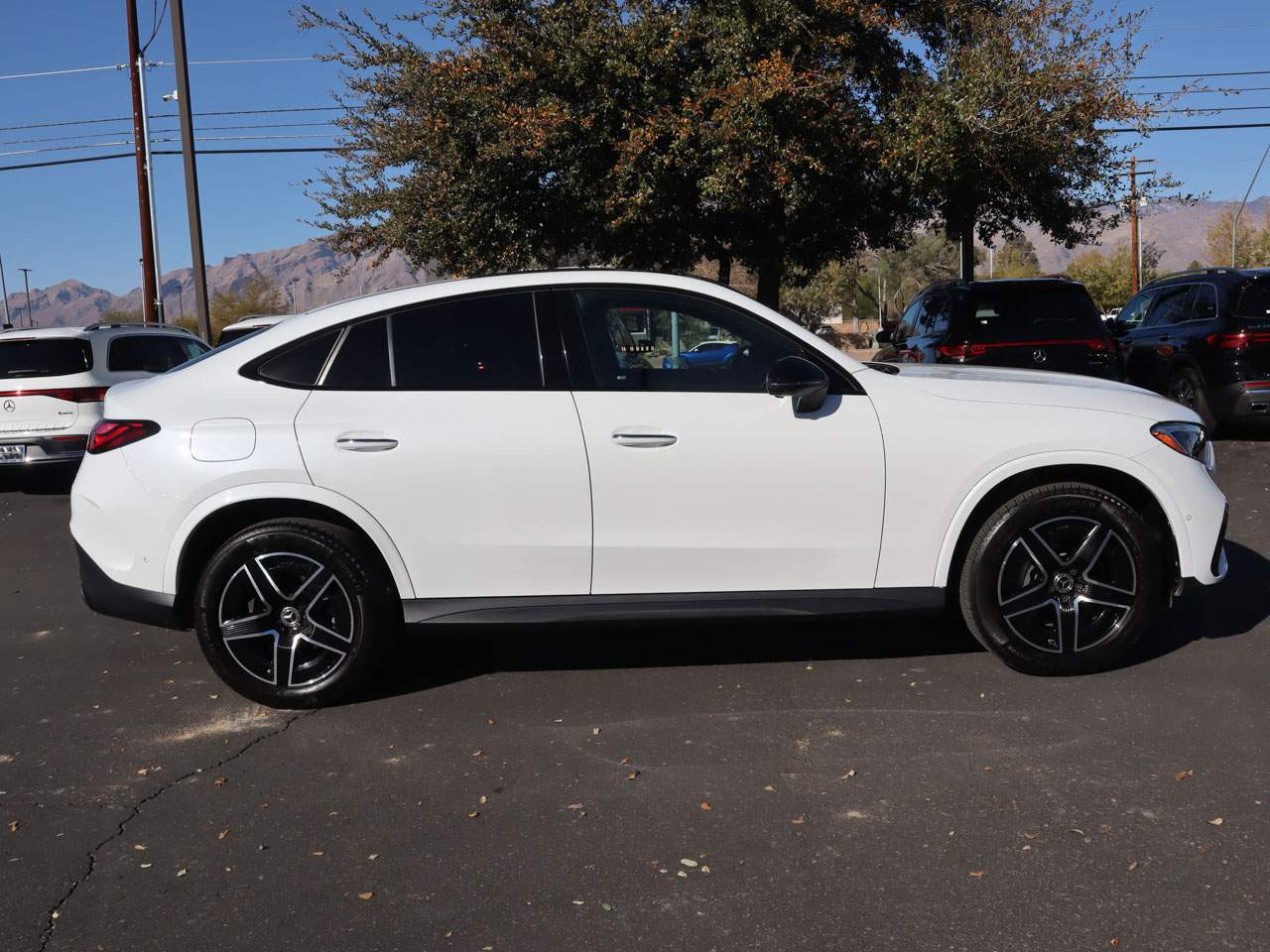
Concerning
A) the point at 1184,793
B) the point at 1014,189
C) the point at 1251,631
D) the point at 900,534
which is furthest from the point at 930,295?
the point at 1184,793

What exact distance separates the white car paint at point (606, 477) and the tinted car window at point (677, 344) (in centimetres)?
9

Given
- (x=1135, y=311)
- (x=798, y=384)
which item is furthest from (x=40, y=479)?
(x=1135, y=311)

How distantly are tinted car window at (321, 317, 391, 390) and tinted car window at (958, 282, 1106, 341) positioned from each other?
7820 millimetres

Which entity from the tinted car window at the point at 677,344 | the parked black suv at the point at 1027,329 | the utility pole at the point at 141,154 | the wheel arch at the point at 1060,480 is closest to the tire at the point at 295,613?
the tinted car window at the point at 677,344

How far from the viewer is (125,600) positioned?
15.3ft

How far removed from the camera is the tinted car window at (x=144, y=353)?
11.6 meters

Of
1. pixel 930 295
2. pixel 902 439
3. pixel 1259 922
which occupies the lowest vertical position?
pixel 1259 922

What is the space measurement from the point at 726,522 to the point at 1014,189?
1279 cm

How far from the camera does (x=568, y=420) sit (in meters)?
4.57

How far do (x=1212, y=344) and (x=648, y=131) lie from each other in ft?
23.3

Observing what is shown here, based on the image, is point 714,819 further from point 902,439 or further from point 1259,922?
point 902,439

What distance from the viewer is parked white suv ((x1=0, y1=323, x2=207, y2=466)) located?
1089cm

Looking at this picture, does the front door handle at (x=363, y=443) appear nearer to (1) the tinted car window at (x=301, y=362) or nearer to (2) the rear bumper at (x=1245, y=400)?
(1) the tinted car window at (x=301, y=362)

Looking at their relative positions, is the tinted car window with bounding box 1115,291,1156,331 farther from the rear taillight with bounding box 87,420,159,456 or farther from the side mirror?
the rear taillight with bounding box 87,420,159,456
